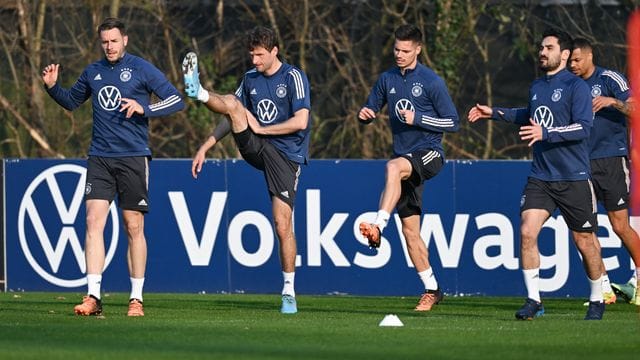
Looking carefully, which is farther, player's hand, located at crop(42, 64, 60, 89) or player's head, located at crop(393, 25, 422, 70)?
player's head, located at crop(393, 25, 422, 70)

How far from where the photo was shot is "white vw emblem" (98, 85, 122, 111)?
1173cm

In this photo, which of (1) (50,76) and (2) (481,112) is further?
(1) (50,76)

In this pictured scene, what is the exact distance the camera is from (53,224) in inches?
645

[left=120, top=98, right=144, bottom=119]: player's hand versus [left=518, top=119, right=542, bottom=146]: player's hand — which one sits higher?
[left=120, top=98, right=144, bottom=119]: player's hand

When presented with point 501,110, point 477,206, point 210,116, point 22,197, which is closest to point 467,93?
point 210,116

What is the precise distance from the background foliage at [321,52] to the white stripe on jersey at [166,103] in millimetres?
9550

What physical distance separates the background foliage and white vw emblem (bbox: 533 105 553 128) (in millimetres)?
10111

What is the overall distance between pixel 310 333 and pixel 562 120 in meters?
2.67

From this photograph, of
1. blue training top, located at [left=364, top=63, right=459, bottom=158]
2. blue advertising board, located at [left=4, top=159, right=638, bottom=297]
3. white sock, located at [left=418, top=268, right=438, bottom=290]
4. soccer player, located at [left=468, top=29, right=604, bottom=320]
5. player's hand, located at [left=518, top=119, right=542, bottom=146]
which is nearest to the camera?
player's hand, located at [left=518, top=119, right=542, bottom=146]

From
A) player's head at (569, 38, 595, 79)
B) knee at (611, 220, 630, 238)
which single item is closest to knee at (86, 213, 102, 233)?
player's head at (569, 38, 595, 79)

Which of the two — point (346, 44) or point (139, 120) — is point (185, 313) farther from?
point (346, 44)

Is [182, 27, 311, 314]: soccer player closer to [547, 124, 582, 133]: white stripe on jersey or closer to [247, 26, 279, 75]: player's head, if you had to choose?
[247, 26, 279, 75]: player's head

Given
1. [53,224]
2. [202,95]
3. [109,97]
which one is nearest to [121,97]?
[109,97]

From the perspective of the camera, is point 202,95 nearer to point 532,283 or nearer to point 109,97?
point 109,97
